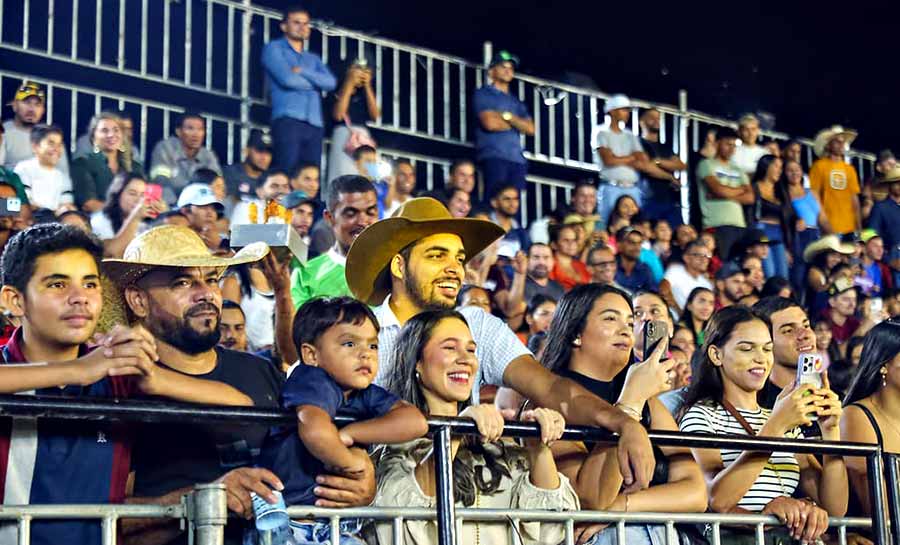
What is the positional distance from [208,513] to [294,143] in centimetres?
751

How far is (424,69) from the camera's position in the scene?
45.7ft

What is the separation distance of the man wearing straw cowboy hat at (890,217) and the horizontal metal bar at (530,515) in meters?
9.82

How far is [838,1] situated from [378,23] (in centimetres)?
585

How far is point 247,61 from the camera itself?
12.2 metres

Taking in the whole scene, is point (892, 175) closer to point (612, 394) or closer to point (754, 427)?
point (754, 427)

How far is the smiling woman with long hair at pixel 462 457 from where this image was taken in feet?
15.1

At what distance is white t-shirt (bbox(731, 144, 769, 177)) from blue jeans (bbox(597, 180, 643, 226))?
4.48 ft

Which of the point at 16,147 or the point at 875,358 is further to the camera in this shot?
the point at 16,147

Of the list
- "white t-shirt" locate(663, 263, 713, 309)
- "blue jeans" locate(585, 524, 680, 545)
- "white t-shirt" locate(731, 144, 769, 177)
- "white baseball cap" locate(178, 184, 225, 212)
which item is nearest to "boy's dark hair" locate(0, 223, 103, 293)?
"blue jeans" locate(585, 524, 680, 545)

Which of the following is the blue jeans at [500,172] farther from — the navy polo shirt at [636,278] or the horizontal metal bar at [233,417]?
the horizontal metal bar at [233,417]

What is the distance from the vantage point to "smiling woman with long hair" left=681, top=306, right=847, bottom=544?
537cm

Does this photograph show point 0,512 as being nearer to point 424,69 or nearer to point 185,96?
point 185,96

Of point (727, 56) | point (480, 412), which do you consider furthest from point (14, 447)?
point (727, 56)

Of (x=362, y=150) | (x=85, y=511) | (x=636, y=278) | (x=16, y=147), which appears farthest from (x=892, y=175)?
(x=85, y=511)
